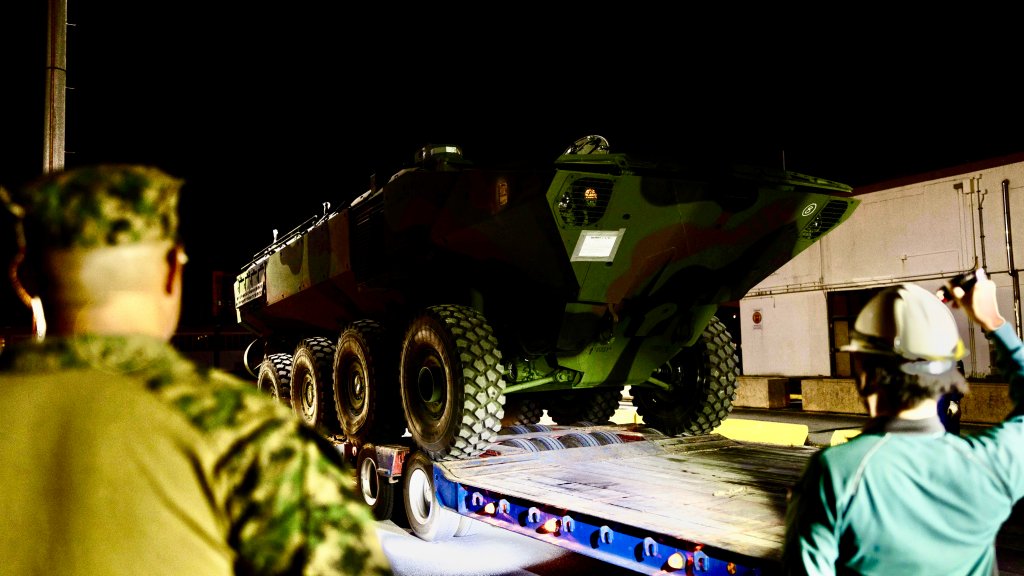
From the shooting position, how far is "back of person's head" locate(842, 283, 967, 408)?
187cm

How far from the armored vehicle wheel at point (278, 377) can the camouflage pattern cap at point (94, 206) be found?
9.21 meters

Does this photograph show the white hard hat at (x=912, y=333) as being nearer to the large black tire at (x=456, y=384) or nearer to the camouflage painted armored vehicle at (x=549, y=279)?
the camouflage painted armored vehicle at (x=549, y=279)

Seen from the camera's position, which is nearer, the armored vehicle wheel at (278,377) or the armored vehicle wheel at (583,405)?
the armored vehicle wheel at (583,405)

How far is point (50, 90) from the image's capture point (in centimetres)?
856

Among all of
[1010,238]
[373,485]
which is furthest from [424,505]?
[1010,238]

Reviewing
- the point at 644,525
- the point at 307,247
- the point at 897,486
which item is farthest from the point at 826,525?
the point at 307,247

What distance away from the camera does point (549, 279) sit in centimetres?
649

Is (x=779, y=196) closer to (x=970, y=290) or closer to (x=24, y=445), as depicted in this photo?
(x=970, y=290)

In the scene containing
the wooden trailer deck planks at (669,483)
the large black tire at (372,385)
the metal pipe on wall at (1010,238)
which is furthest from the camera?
the metal pipe on wall at (1010,238)

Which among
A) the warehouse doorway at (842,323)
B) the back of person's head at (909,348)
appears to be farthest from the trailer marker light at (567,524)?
the warehouse doorway at (842,323)

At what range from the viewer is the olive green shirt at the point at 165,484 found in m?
1.08

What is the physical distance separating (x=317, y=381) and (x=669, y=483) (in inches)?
200

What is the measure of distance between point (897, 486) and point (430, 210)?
17.4ft

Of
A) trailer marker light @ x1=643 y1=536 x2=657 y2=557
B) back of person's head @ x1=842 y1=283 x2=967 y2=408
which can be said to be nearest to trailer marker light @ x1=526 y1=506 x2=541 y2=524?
trailer marker light @ x1=643 y1=536 x2=657 y2=557
